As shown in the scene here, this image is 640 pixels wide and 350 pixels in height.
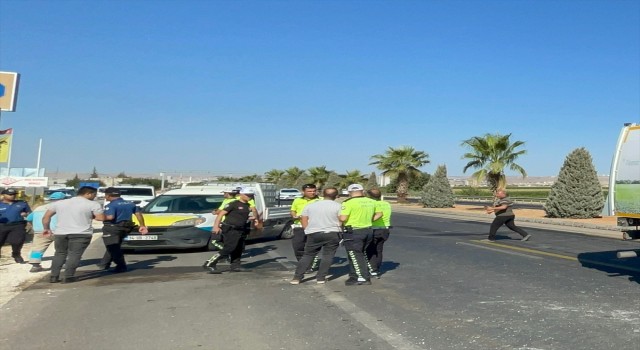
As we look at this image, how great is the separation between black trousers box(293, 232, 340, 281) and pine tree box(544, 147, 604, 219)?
21993 mm

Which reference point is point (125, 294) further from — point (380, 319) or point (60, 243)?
point (380, 319)

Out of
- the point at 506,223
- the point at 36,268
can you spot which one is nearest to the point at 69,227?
the point at 36,268

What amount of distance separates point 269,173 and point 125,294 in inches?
3598

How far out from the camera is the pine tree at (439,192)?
142ft

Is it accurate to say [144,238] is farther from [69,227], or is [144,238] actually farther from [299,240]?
[299,240]

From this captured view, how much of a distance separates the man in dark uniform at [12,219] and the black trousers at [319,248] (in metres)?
5.55

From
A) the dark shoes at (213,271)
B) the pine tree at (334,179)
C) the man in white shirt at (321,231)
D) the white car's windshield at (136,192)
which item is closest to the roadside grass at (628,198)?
the man in white shirt at (321,231)

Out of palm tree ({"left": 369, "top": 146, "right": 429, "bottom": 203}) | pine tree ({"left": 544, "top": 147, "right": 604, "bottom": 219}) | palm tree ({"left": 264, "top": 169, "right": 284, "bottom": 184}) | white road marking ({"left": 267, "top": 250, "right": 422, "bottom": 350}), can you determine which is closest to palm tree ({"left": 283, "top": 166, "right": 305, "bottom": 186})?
palm tree ({"left": 264, "top": 169, "right": 284, "bottom": 184})

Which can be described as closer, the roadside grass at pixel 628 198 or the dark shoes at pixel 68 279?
the dark shoes at pixel 68 279

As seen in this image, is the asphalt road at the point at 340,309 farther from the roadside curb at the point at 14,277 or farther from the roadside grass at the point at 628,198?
the roadside grass at the point at 628,198

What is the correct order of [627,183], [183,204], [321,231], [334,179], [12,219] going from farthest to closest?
[334,179] < [183,204] < [12,219] < [627,183] < [321,231]

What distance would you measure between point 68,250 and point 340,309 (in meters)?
4.68

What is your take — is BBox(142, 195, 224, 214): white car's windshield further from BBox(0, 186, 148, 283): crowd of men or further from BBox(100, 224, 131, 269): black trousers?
BBox(100, 224, 131, 269): black trousers

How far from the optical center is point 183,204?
47.5ft
